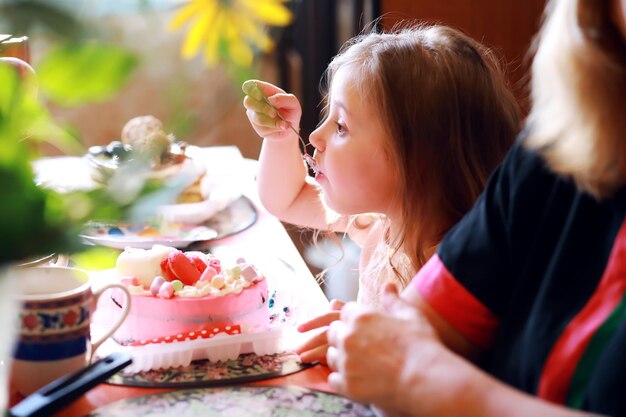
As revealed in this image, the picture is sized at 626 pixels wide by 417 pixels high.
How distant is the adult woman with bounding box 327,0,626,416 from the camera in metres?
0.72

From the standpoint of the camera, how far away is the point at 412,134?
1241 millimetres

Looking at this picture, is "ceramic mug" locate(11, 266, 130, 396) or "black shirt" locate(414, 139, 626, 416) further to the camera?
"ceramic mug" locate(11, 266, 130, 396)

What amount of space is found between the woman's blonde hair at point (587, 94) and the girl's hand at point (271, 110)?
624 millimetres

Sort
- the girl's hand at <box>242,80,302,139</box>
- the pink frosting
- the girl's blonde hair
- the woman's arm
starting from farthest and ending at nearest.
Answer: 1. the girl's hand at <box>242,80,302,139</box>
2. the girl's blonde hair
3. the pink frosting
4. the woman's arm

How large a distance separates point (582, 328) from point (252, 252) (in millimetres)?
734

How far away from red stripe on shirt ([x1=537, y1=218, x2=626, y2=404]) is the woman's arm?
0.05 m

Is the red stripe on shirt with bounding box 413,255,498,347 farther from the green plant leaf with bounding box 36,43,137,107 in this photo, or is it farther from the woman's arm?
the green plant leaf with bounding box 36,43,137,107

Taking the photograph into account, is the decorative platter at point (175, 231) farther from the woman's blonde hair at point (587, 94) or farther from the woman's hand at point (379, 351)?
the woman's blonde hair at point (587, 94)

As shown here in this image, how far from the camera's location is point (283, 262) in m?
1.31

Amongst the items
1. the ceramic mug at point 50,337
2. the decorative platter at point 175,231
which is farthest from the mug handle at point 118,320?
the decorative platter at point 175,231

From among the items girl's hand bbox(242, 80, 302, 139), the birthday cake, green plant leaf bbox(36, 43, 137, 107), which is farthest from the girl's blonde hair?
green plant leaf bbox(36, 43, 137, 107)

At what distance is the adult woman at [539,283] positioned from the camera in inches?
28.4

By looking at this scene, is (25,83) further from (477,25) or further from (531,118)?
(477,25)

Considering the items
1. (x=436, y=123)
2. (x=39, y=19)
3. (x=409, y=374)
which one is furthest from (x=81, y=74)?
(x=436, y=123)
